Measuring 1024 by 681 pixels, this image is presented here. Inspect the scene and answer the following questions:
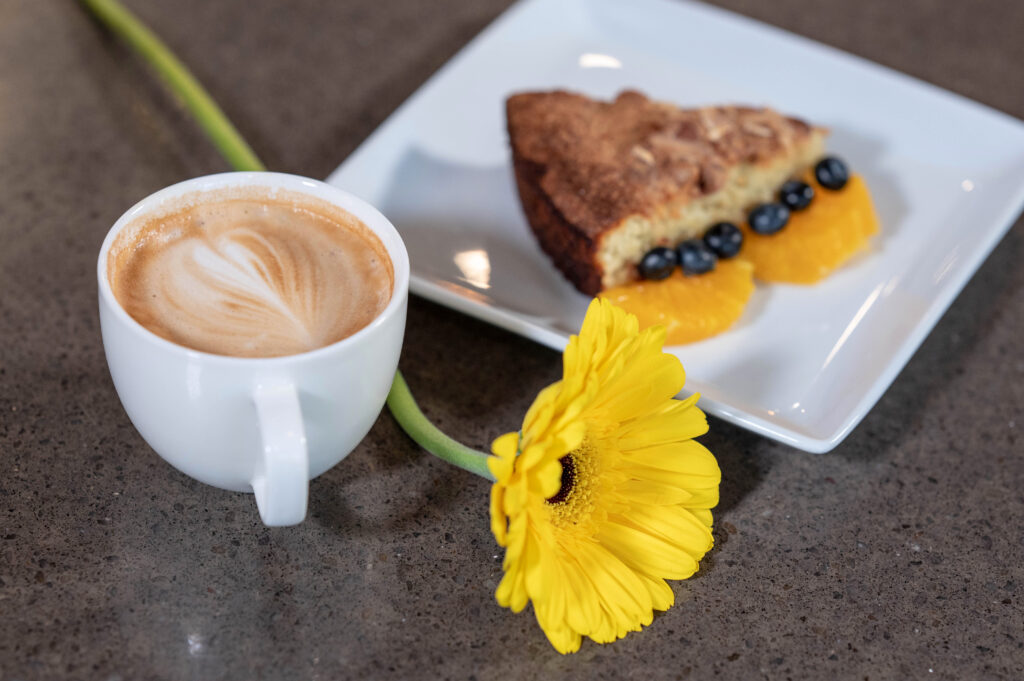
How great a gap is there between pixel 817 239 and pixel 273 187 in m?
0.86

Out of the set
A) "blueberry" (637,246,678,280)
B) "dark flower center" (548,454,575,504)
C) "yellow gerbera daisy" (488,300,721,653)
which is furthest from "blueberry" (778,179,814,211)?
"dark flower center" (548,454,575,504)

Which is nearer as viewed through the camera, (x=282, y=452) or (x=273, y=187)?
(x=282, y=452)

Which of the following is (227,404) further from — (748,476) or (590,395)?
(748,476)

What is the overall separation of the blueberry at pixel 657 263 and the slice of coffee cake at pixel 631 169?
35mm

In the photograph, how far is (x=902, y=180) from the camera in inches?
68.4

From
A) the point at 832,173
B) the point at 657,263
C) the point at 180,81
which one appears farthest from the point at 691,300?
the point at 180,81

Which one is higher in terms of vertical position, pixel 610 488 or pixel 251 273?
pixel 251 273

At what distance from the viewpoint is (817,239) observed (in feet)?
5.19

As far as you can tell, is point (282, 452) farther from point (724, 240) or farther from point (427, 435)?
point (724, 240)

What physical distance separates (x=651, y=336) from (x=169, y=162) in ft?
3.23

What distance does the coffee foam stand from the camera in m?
1.05

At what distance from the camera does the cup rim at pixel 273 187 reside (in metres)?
0.95

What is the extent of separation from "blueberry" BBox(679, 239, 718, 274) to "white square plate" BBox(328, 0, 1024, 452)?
0.29 feet

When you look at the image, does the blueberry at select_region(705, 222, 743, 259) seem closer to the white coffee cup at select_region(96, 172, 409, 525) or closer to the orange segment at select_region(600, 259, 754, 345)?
the orange segment at select_region(600, 259, 754, 345)
